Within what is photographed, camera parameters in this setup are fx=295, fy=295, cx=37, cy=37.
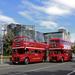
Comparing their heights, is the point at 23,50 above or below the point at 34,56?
above

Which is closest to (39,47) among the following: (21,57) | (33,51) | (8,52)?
(33,51)

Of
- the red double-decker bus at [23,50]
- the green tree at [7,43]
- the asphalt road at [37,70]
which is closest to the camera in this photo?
the asphalt road at [37,70]

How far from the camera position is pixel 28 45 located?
40344 millimetres

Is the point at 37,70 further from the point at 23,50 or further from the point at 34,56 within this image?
the point at 34,56

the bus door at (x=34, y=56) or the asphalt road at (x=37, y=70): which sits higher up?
the bus door at (x=34, y=56)

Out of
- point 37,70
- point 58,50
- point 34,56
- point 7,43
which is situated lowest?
point 37,70

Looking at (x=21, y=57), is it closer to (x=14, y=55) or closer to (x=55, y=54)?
(x=14, y=55)

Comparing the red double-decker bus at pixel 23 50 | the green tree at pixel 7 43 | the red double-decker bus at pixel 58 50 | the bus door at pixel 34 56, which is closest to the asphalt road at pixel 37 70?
the red double-decker bus at pixel 23 50

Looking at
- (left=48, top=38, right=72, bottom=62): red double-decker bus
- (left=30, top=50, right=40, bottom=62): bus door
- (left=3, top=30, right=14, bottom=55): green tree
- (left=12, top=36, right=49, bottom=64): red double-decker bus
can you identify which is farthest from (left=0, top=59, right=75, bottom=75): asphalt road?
(left=3, top=30, right=14, bottom=55): green tree

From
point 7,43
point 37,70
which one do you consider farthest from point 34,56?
point 7,43

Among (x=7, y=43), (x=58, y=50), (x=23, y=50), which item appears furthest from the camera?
(x=7, y=43)

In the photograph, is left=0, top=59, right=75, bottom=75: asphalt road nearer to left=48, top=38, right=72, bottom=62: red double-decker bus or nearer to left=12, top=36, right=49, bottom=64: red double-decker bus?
left=12, top=36, right=49, bottom=64: red double-decker bus

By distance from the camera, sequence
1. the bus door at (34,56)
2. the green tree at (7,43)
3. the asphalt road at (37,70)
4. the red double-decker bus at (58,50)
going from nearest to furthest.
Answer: the asphalt road at (37,70) → the bus door at (34,56) → the red double-decker bus at (58,50) → the green tree at (7,43)

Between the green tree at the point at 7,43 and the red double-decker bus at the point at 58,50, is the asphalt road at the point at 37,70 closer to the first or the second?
the red double-decker bus at the point at 58,50
